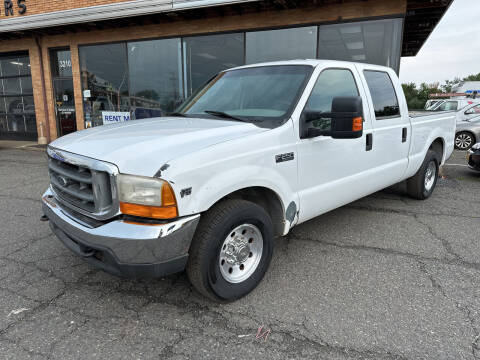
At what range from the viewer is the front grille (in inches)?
88.2

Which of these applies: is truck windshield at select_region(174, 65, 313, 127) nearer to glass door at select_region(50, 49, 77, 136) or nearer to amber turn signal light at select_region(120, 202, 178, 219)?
amber turn signal light at select_region(120, 202, 178, 219)

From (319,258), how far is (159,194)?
6.55 ft

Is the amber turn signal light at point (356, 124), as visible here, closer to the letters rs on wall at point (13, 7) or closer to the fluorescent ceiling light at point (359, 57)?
the fluorescent ceiling light at point (359, 57)

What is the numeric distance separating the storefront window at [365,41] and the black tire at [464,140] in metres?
4.91

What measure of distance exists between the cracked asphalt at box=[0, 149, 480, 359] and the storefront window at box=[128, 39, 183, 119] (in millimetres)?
7442

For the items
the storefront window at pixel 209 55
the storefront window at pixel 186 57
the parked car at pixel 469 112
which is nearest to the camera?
the storefront window at pixel 186 57

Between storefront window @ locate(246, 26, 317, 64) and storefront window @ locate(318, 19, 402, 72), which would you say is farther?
storefront window @ locate(246, 26, 317, 64)

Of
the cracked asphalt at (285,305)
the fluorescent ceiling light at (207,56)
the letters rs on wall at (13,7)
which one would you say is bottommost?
the cracked asphalt at (285,305)

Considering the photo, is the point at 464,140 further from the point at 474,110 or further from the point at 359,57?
the point at 359,57

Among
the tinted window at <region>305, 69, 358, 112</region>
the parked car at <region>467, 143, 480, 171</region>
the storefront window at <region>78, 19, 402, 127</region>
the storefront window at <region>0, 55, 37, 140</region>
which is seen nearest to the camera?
the tinted window at <region>305, 69, 358, 112</region>

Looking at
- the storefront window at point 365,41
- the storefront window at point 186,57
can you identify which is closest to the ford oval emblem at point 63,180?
the storefront window at point 186,57

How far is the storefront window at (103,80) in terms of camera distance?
37.2 ft

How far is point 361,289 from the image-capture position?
2.90 metres

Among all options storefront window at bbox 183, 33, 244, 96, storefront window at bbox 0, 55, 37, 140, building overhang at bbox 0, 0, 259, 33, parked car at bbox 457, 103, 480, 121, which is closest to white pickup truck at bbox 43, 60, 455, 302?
building overhang at bbox 0, 0, 259, 33
